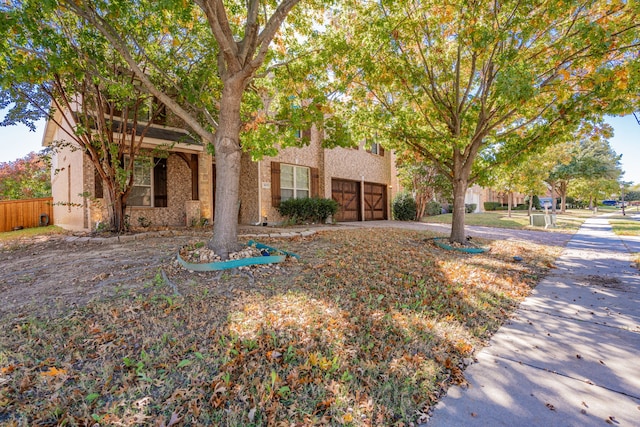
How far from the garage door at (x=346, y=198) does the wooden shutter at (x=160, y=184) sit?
7122mm

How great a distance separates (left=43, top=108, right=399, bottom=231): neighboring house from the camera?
9.24 metres

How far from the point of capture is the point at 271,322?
293cm

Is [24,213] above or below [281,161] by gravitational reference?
below

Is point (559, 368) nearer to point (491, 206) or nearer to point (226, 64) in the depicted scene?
point (226, 64)

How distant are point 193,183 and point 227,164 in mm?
6736

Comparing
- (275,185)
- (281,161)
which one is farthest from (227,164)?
(281,161)

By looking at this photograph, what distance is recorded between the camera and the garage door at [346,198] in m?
14.5

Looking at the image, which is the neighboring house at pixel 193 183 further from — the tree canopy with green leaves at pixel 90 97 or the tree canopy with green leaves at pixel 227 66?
the tree canopy with green leaves at pixel 227 66

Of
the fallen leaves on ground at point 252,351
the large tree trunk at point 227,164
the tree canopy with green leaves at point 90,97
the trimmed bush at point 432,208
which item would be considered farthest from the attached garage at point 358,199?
the fallen leaves on ground at point 252,351

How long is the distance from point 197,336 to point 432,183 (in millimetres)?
15322

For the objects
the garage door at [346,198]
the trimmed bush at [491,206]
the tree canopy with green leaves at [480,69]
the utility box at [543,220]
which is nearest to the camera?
the tree canopy with green leaves at [480,69]

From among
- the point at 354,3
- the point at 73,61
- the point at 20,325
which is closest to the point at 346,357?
the point at 20,325

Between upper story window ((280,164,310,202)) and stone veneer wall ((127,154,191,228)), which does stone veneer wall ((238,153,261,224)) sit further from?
stone veneer wall ((127,154,191,228))

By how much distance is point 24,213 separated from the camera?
13172 millimetres
